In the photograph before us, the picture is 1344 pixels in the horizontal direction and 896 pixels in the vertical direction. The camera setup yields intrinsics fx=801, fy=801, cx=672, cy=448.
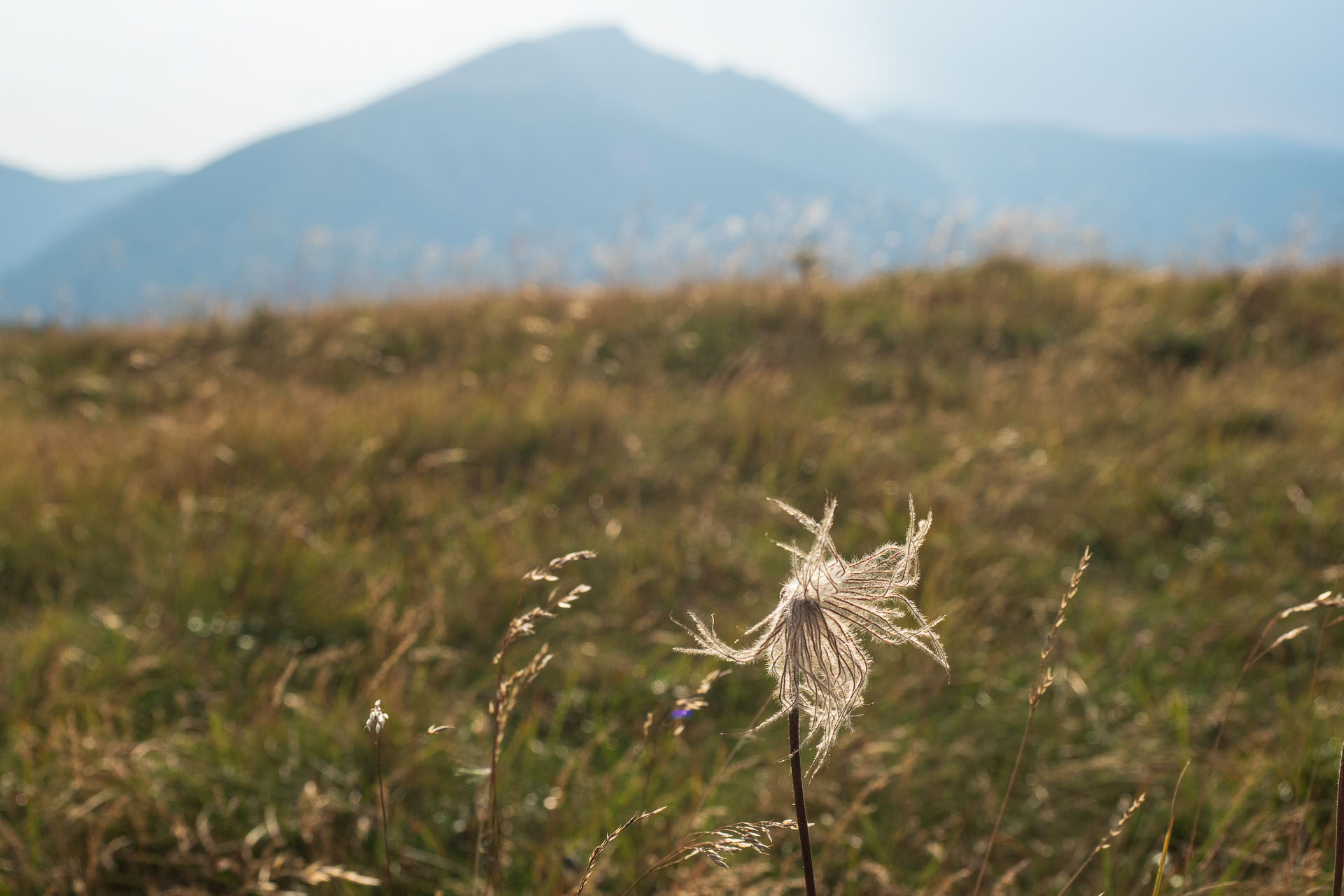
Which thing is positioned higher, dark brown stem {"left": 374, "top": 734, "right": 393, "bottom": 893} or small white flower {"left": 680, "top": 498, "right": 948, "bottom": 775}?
small white flower {"left": 680, "top": 498, "right": 948, "bottom": 775}

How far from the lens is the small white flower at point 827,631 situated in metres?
0.64

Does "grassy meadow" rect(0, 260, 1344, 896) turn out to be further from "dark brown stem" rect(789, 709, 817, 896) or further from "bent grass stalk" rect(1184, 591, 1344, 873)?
"dark brown stem" rect(789, 709, 817, 896)

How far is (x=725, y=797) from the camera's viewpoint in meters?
2.00

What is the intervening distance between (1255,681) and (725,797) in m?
1.88

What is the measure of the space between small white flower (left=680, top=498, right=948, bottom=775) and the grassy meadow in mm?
588

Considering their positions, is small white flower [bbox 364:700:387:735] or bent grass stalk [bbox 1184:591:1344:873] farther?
bent grass stalk [bbox 1184:591:1344:873]

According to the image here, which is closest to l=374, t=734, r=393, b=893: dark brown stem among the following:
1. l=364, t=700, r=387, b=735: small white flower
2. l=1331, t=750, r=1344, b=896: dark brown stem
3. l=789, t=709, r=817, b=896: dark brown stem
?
l=364, t=700, r=387, b=735: small white flower

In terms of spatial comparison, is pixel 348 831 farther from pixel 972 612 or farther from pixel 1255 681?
pixel 1255 681

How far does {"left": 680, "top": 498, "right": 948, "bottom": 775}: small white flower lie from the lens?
25.2 inches

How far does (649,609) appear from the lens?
2895 mm

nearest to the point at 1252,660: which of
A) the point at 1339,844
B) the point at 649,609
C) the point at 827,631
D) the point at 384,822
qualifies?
the point at 1339,844

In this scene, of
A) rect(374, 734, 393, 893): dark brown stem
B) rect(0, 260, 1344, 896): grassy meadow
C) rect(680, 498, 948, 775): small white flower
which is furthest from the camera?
rect(0, 260, 1344, 896): grassy meadow

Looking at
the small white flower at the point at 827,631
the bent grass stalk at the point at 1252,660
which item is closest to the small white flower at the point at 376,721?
the small white flower at the point at 827,631

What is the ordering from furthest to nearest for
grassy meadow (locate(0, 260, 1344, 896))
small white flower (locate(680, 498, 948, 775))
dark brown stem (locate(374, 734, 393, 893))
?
grassy meadow (locate(0, 260, 1344, 896)) < dark brown stem (locate(374, 734, 393, 893)) < small white flower (locate(680, 498, 948, 775))
